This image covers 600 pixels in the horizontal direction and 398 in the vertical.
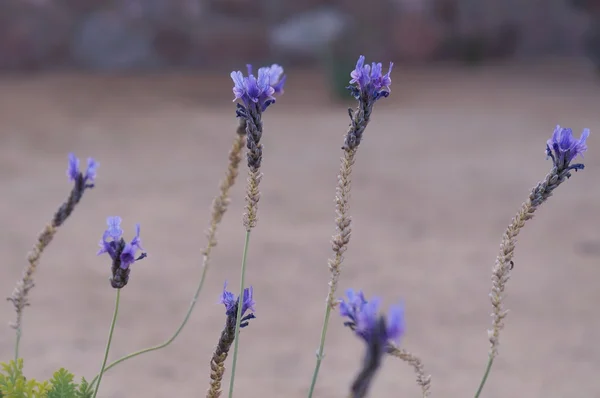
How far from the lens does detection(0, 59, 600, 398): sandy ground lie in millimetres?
2850

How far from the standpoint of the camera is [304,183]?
5004mm

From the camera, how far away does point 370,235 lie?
4234 millimetres

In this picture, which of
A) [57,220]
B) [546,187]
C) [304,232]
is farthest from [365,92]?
[304,232]

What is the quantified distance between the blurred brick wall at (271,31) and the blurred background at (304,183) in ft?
0.07

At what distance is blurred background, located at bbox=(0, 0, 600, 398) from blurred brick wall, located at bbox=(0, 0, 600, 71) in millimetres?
21

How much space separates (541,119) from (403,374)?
415 cm

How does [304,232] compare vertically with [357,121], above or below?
above

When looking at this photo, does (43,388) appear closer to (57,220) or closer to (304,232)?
(57,220)

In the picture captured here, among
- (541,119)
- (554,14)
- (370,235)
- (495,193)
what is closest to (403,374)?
(370,235)

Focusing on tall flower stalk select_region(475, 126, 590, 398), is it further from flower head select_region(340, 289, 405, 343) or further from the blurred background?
the blurred background

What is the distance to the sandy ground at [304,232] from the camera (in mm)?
2850

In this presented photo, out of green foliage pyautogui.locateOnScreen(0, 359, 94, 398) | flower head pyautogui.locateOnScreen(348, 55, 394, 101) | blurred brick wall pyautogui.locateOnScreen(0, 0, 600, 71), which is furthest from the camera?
blurred brick wall pyautogui.locateOnScreen(0, 0, 600, 71)

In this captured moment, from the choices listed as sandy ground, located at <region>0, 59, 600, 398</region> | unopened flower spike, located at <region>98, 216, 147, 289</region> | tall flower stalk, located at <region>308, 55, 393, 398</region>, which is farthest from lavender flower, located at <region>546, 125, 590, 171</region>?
sandy ground, located at <region>0, 59, 600, 398</region>

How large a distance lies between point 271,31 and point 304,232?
184 inches
